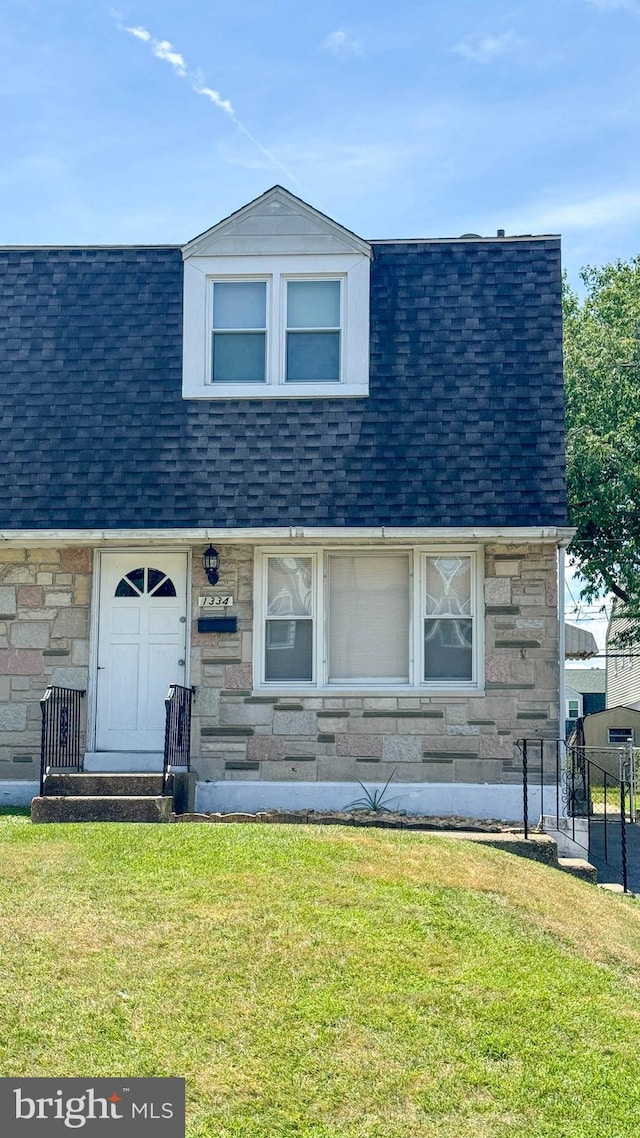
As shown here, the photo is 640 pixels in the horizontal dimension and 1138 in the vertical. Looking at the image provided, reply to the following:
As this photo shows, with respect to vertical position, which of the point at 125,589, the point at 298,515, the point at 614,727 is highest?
the point at 298,515

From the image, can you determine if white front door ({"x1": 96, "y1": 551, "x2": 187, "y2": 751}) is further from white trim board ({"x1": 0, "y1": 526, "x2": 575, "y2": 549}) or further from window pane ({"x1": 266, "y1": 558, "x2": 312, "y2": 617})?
window pane ({"x1": 266, "y1": 558, "x2": 312, "y2": 617})

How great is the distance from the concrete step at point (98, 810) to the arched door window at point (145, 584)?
2580 millimetres

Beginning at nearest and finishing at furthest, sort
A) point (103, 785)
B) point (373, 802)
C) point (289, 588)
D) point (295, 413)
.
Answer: point (103, 785) < point (373, 802) < point (289, 588) < point (295, 413)

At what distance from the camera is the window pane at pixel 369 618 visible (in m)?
11.8

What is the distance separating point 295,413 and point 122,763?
152 inches

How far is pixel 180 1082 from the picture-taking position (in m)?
5.28

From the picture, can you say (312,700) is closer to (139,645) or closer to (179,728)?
(179,728)

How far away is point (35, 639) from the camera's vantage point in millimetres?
11898

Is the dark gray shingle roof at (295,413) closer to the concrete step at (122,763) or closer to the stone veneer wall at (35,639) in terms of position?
the stone veneer wall at (35,639)

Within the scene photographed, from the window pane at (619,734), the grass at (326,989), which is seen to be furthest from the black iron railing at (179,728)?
the window pane at (619,734)

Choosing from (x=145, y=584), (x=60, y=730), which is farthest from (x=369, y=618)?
(x=60, y=730)

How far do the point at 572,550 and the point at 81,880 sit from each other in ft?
48.7

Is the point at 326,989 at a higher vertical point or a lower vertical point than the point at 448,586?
lower

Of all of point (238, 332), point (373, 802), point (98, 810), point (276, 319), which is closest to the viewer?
point (98, 810)
